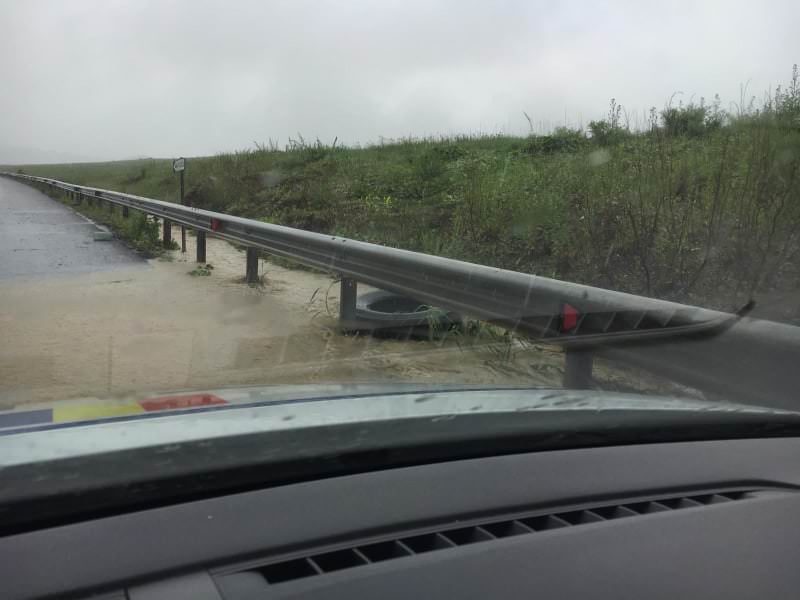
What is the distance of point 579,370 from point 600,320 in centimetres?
39

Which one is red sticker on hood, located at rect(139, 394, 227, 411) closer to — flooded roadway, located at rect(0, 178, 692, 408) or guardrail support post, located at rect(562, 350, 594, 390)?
flooded roadway, located at rect(0, 178, 692, 408)

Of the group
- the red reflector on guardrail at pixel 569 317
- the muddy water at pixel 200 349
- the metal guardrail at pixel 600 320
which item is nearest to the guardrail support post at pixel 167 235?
the muddy water at pixel 200 349

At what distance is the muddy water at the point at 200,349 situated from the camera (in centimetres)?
554

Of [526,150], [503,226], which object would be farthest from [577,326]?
[526,150]

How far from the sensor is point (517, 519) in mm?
2113

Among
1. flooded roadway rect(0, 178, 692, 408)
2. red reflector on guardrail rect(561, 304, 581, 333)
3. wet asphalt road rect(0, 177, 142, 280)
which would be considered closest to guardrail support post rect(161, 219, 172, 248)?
wet asphalt road rect(0, 177, 142, 280)

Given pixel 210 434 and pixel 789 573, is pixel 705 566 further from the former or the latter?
pixel 210 434

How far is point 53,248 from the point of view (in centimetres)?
1341

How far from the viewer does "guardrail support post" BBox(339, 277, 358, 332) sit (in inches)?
290

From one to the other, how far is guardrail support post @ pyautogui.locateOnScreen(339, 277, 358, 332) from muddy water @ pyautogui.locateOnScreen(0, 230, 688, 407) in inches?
5.9

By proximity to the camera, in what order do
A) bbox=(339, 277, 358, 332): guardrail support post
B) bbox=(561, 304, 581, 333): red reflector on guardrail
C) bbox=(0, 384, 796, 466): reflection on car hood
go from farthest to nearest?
bbox=(339, 277, 358, 332): guardrail support post
bbox=(561, 304, 581, 333): red reflector on guardrail
bbox=(0, 384, 796, 466): reflection on car hood

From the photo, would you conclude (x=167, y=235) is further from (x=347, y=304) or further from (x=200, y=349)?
(x=200, y=349)

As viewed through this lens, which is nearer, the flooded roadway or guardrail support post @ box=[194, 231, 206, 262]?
the flooded roadway

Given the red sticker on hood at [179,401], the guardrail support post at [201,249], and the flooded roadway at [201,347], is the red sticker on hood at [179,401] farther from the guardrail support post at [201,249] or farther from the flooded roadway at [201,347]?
the guardrail support post at [201,249]
